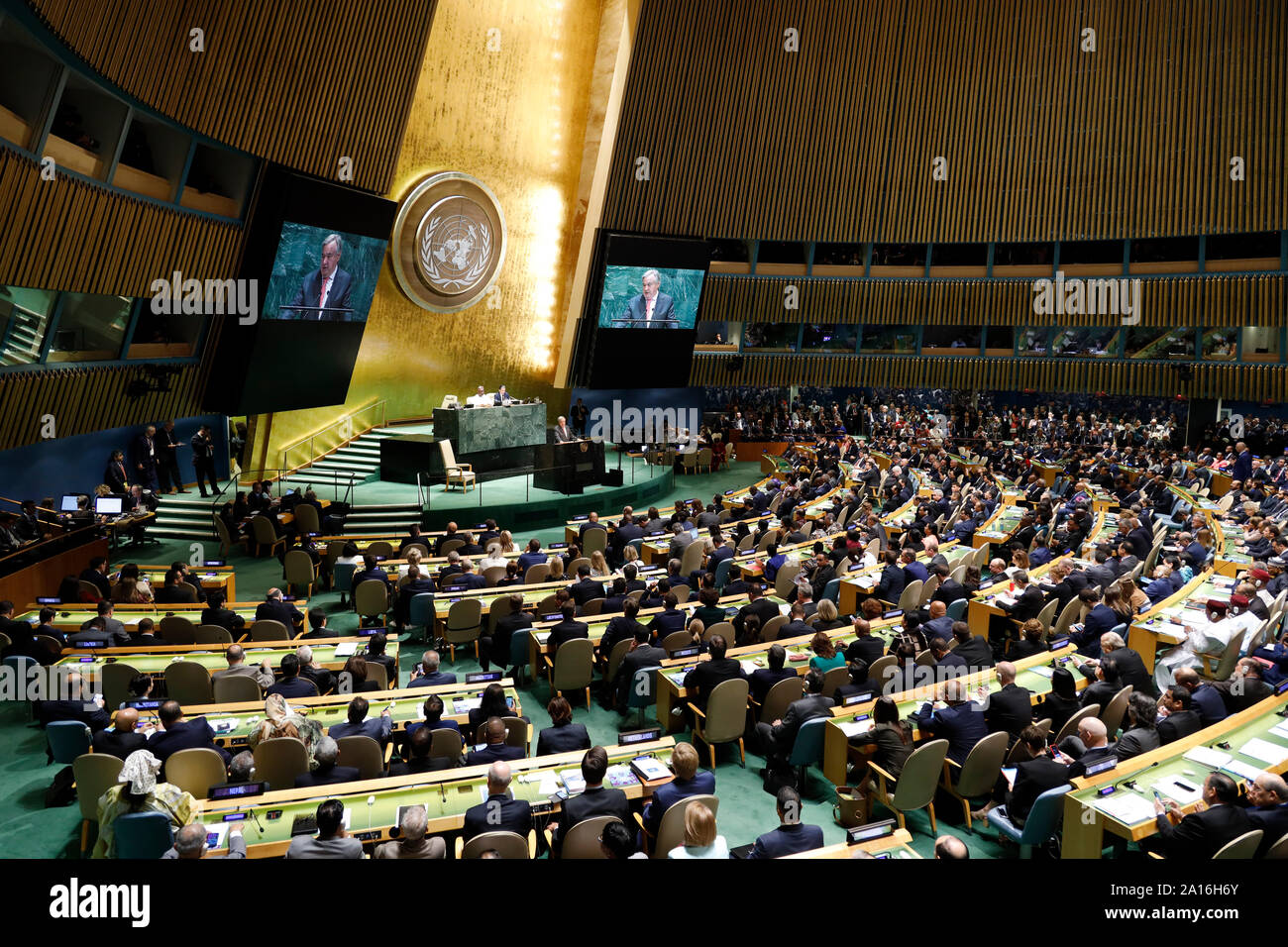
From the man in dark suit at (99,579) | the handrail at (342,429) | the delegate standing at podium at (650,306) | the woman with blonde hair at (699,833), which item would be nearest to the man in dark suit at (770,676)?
the woman with blonde hair at (699,833)

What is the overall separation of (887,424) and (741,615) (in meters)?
20.6

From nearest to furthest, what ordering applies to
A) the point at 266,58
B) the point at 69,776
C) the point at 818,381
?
the point at 69,776 → the point at 266,58 → the point at 818,381

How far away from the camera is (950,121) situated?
23.9 meters

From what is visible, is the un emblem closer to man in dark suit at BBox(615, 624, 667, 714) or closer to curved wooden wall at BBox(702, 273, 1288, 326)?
curved wooden wall at BBox(702, 273, 1288, 326)

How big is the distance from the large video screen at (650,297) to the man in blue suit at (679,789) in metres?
18.7

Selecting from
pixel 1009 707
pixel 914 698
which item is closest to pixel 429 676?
pixel 914 698

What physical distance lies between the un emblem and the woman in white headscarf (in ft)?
53.7

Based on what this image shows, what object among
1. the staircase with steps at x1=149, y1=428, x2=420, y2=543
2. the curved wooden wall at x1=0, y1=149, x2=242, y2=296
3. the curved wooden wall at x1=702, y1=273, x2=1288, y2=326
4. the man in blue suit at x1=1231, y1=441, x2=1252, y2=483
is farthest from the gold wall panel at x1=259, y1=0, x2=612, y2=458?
the man in blue suit at x1=1231, y1=441, x2=1252, y2=483

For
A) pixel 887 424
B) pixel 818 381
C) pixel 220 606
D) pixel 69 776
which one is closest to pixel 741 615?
pixel 220 606

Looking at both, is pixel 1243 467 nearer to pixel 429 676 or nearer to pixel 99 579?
pixel 429 676

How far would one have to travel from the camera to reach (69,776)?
21.7 ft
